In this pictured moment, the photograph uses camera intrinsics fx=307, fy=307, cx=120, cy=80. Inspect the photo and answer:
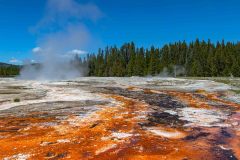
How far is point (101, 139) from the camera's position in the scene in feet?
40.3

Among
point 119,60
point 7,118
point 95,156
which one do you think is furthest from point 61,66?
point 95,156

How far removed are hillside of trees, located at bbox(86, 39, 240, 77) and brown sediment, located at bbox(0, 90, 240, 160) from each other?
74123 millimetres

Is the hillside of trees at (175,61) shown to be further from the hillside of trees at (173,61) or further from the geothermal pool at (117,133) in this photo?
the geothermal pool at (117,133)

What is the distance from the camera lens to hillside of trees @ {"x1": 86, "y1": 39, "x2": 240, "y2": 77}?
8956 centimetres

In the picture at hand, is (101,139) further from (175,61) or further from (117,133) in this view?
(175,61)

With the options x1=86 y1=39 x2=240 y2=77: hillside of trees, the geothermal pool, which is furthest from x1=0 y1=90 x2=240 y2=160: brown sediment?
x1=86 y1=39 x2=240 y2=77: hillside of trees

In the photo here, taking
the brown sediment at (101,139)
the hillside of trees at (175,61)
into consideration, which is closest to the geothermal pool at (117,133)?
the brown sediment at (101,139)

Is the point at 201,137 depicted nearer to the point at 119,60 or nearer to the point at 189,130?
the point at 189,130

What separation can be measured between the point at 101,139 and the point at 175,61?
9919cm

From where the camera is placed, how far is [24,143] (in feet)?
38.2

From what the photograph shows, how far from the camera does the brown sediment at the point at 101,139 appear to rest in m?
10.4

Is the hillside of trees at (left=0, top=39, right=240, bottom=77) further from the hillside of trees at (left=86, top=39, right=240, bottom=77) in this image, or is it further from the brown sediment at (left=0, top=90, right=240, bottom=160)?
the brown sediment at (left=0, top=90, right=240, bottom=160)

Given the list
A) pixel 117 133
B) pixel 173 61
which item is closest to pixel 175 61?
pixel 173 61

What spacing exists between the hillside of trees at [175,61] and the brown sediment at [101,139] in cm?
7412
